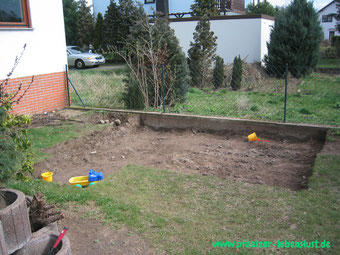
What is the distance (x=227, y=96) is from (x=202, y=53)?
3437 millimetres

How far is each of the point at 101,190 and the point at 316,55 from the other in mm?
13801

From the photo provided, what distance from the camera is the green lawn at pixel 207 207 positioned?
11.2 ft

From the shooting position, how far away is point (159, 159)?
6051 millimetres

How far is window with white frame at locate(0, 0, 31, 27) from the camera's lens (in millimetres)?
7797

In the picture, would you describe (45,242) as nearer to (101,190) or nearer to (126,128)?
(101,190)

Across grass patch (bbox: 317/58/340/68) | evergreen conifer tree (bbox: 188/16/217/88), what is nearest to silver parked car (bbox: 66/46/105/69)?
evergreen conifer tree (bbox: 188/16/217/88)

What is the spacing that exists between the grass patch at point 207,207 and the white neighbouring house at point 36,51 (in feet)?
13.9

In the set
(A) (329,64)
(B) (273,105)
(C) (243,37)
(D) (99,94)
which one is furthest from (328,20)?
(D) (99,94)

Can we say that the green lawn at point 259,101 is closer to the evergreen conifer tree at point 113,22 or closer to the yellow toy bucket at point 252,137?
the yellow toy bucket at point 252,137

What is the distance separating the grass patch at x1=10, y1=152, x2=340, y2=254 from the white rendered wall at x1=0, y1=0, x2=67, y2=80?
4.35 metres

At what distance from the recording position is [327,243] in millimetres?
3250

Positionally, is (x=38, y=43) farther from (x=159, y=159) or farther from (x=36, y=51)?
(x=159, y=159)

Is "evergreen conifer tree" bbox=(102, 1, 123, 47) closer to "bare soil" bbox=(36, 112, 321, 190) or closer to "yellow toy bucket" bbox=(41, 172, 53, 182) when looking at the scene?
"bare soil" bbox=(36, 112, 321, 190)

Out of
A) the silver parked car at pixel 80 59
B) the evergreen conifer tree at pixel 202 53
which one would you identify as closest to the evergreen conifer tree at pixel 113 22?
the silver parked car at pixel 80 59
